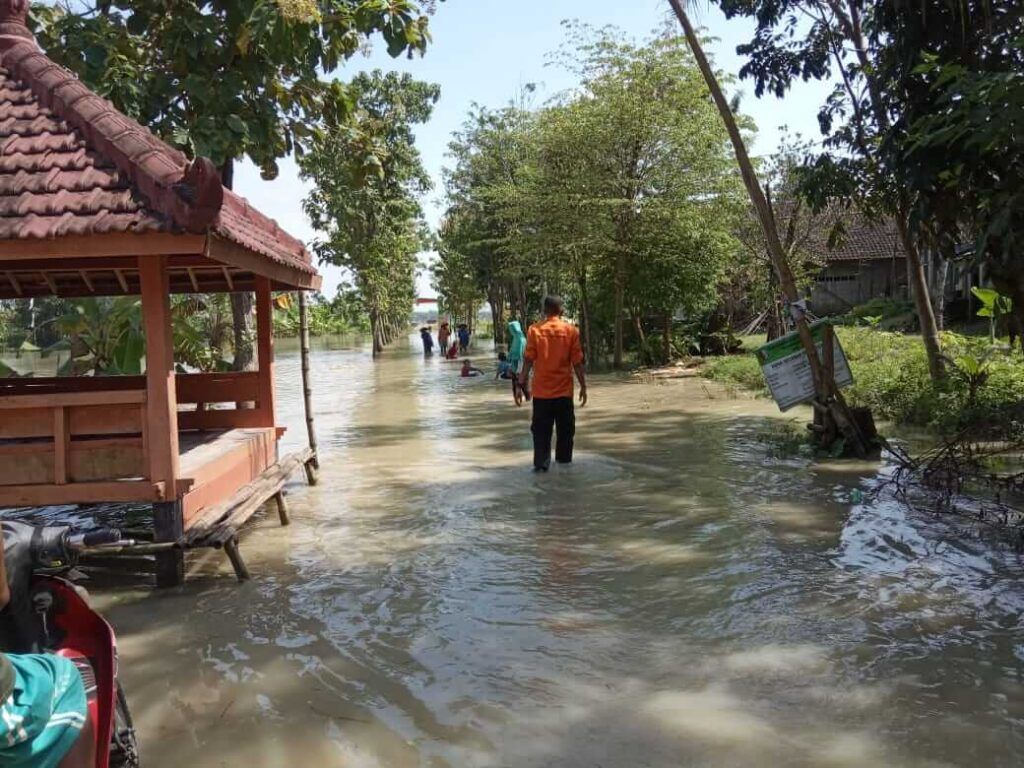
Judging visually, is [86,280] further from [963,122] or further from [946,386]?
[946,386]

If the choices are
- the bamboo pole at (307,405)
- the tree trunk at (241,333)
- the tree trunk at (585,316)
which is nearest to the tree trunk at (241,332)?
the tree trunk at (241,333)

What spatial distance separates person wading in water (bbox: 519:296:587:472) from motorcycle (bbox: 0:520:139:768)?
6.72 meters

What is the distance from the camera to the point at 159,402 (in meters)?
5.84

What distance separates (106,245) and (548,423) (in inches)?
217

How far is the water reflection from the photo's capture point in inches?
152

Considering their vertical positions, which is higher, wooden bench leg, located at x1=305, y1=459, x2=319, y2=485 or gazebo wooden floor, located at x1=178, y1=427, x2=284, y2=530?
gazebo wooden floor, located at x1=178, y1=427, x2=284, y2=530

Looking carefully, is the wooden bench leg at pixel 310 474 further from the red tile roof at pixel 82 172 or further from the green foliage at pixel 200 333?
the red tile roof at pixel 82 172

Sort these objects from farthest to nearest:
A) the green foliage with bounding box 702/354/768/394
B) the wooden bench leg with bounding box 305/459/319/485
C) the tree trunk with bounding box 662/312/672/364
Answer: the tree trunk with bounding box 662/312/672/364, the green foliage with bounding box 702/354/768/394, the wooden bench leg with bounding box 305/459/319/485

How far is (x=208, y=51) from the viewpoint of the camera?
29.9 ft

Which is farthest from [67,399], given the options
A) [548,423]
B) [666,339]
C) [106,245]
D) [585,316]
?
[585,316]

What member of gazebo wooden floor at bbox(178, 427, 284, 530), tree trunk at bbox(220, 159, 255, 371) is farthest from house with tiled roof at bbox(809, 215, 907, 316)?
gazebo wooden floor at bbox(178, 427, 284, 530)

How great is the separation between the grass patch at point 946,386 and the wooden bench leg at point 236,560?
20.9 ft

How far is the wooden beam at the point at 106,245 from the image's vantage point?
5.30 meters

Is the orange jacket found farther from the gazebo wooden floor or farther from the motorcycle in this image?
the motorcycle
